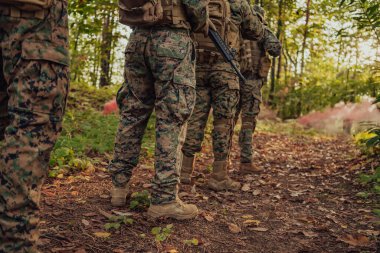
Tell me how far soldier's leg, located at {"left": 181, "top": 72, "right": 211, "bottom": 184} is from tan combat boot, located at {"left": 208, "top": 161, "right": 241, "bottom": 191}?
0.33 meters

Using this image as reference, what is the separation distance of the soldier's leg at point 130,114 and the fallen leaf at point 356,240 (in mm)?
2017

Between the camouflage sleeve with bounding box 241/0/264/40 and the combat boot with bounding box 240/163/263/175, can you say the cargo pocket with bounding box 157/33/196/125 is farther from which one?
the combat boot with bounding box 240/163/263/175

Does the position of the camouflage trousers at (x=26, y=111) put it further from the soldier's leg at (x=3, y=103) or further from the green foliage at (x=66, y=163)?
the green foliage at (x=66, y=163)

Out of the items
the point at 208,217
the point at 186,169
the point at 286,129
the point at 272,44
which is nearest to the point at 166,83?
the point at 208,217

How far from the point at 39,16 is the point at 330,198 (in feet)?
13.3

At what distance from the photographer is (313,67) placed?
92.5ft

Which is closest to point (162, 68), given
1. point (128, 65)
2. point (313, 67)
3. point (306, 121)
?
point (128, 65)

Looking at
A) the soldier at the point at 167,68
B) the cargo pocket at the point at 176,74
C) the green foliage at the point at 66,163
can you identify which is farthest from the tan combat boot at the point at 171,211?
the green foliage at the point at 66,163

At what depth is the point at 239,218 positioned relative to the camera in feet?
12.6

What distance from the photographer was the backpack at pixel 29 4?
6.25 feet

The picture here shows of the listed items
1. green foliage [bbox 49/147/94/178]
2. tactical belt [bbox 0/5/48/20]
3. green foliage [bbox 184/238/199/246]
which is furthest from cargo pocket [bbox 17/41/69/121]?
green foliage [bbox 49/147/94/178]

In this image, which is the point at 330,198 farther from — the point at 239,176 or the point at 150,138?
the point at 150,138

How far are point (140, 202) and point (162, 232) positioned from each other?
743 mm

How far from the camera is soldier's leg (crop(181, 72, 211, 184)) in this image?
15.9 ft
